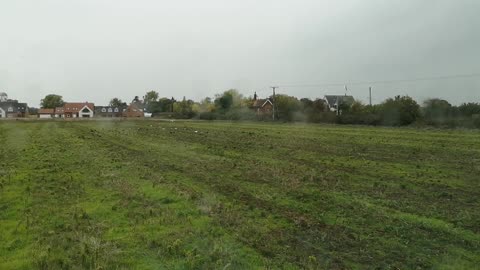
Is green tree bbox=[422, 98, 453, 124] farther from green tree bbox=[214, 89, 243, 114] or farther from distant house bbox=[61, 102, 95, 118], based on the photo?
distant house bbox=[61, 102, 95, 118]

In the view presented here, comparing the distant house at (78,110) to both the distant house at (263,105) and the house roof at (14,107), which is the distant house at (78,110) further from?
the distant house at (263,105)

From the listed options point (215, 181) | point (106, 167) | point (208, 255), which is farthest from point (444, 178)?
point (106, 167)

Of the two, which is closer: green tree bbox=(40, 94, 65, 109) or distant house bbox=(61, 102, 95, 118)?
distant house bbox=(61, 102, 95, 118)

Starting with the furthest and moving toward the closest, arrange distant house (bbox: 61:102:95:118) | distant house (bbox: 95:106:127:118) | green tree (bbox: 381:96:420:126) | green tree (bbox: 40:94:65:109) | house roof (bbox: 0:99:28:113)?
green tree (bbox: 40:94:65:109)
distant house (bbox: 95:106:127:118)
house roof (bbox: 0:99:28:113)
distant house (bbox: 61:102:95:118)
green tree (bbox: 381:96:420:126)

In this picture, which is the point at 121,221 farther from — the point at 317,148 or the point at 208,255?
the point at 317,148

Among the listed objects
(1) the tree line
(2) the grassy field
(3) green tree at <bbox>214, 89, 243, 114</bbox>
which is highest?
(3) green tree at <bbox>214, 89, 243, 114</bbox>

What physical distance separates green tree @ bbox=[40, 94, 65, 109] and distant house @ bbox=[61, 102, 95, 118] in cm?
1970

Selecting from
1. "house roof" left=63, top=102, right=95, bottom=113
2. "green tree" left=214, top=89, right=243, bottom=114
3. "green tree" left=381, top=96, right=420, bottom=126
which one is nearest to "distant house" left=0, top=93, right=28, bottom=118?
"house roof" left=63, top=102, right=95, bottom=113

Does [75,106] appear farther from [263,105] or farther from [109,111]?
[263,105]

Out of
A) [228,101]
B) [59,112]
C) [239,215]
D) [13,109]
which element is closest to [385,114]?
[239,215]

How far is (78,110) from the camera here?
5221 inches

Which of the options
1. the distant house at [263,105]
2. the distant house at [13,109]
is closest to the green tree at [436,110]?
the distant house at [263,105]

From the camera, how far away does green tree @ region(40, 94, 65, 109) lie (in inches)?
5896

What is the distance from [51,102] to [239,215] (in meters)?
159
